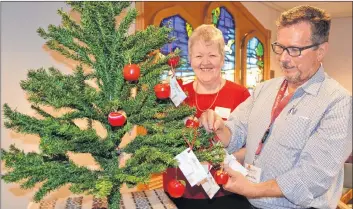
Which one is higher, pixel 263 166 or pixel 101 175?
pixel 101 175

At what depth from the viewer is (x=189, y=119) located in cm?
120

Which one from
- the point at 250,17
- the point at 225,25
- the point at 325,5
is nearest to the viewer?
the point at 225,25

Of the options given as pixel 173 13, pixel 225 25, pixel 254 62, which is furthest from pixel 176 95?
pixel 254 62

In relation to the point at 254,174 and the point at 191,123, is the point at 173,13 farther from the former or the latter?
the point at 191,123

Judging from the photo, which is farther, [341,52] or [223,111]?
[341,52]

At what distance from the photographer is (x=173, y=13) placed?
3.44 m

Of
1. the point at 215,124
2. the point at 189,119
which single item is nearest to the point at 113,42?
the point at 189,119

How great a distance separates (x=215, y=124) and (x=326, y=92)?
436mm

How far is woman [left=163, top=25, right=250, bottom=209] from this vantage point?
175 centimetres

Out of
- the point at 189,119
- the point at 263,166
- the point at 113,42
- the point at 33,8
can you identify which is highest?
the point at 33,8

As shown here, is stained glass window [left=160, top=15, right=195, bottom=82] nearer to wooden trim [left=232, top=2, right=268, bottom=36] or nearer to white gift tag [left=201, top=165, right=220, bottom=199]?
wooden trim [left=232, top=2, right=268, bottom=36]

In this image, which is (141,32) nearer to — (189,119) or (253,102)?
(189,119)

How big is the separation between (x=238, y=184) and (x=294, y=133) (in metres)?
0.29

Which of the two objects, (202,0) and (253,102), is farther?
(202,0)
